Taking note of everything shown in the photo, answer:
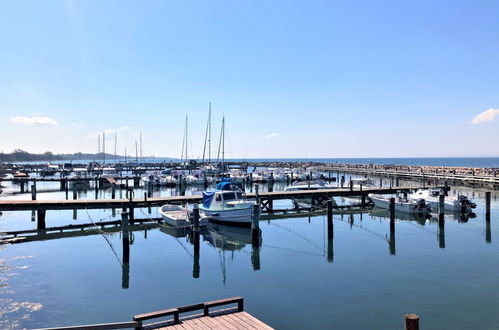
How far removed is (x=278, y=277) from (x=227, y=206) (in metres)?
13.7

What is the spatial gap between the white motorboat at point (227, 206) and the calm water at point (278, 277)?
1139 mm

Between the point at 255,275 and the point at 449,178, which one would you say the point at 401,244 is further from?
the point at 449,178

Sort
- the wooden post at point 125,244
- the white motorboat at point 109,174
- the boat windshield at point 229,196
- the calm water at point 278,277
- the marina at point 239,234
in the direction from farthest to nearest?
1. the white motorboat at point 109,174
2. the boat windshield at point 229,196
3. the marina at point 239,234
4. the wooden post at point 125,244
5. the calm water at point 278,277

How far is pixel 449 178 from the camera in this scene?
70.2 meters

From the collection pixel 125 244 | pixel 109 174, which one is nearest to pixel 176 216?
pixel 125 244

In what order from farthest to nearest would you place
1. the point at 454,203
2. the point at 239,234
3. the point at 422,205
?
1. the point at 422,205
2. the point at 454,203
3. the point at 239,234

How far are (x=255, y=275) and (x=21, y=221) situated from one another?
1131 inches

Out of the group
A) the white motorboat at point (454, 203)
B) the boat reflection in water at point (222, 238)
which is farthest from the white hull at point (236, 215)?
the white motorboat at point (454, 203)

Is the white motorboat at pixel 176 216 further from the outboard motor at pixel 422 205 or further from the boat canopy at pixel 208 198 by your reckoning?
the outboard motor at pixel 422 205

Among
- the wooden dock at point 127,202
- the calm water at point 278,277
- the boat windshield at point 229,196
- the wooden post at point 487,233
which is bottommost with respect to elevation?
the calm water at point 278,277

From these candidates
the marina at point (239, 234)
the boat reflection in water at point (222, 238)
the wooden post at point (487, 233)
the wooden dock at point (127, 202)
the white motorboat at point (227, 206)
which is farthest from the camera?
the white motorboat at point (227, 206)

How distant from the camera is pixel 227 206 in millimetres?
33250

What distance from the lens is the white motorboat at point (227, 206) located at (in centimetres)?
3275

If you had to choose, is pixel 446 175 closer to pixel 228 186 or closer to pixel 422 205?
pixel 422 205
